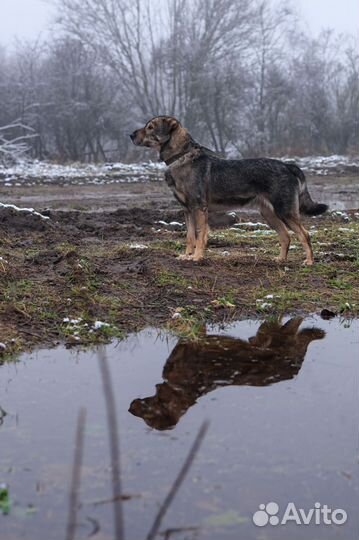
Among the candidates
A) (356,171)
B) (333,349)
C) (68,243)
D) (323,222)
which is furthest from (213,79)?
(333,349)

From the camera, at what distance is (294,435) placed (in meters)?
4.17

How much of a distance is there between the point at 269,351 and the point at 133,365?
1.11 metres

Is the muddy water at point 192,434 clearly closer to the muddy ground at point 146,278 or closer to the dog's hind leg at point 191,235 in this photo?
the muddy ground at point 146,278

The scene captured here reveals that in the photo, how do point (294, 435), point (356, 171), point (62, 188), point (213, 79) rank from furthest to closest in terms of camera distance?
point (213, 79), point (356, 171), point (62, 188), point (294, 435)

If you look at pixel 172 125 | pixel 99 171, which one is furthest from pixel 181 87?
pixel 172 125

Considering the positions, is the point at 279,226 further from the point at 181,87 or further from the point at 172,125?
the point at 181,87

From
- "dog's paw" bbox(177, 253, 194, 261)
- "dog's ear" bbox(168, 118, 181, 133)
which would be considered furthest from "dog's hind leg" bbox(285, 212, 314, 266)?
"dog's ear" bbox(168, 118, 181, 133)

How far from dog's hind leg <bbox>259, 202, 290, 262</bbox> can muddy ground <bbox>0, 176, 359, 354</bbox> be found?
0.56 ft

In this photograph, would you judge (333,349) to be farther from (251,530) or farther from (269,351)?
(251,530)

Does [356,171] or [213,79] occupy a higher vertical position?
[213,79]

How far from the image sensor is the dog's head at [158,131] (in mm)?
9383

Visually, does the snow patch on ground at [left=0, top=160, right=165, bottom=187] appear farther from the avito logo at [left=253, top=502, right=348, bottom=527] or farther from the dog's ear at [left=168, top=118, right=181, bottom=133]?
the avito logo at [left=253, top=502, right=348, bottom=527]

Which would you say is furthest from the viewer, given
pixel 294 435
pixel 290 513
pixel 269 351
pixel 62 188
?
pixel 62 188

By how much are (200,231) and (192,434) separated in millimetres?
5067
